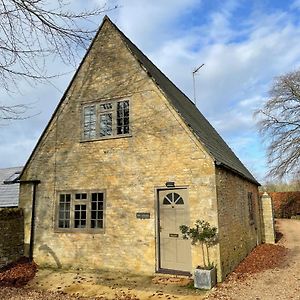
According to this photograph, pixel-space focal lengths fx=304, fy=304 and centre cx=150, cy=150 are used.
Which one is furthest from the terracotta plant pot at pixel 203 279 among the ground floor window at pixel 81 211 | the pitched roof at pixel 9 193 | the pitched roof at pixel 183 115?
the pitched roof at pixel 9 193

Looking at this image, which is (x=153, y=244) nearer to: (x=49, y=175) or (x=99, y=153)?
(x=99, y=153)

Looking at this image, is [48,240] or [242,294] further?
[48,240]

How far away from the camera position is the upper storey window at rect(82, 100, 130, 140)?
39.1 ft

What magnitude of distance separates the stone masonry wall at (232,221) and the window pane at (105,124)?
182 inches

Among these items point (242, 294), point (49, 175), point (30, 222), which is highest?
point (49, 175)

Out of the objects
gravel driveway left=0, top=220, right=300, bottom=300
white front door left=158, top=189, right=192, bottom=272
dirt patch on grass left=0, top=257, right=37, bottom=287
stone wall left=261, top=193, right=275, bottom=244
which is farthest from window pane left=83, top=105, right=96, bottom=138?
stone wall left=261, top=193, right=275, bottom=244

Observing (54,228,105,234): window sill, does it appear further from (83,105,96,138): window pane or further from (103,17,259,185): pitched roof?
(103,17,259,185): pitched roof

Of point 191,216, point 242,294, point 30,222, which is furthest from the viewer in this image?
point 30,222

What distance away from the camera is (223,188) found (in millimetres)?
10602

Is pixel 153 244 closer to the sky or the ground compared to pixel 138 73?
closer to the ground

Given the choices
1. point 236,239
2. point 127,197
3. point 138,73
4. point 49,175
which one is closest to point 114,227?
point 127,197

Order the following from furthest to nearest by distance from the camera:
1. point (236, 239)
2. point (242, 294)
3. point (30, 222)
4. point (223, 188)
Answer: point (30, 222), point (236, 239), point (223, 188), point (242, 294)

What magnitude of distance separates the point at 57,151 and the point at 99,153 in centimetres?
207

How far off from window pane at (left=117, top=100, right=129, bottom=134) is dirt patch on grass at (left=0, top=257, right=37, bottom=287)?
6.06m
